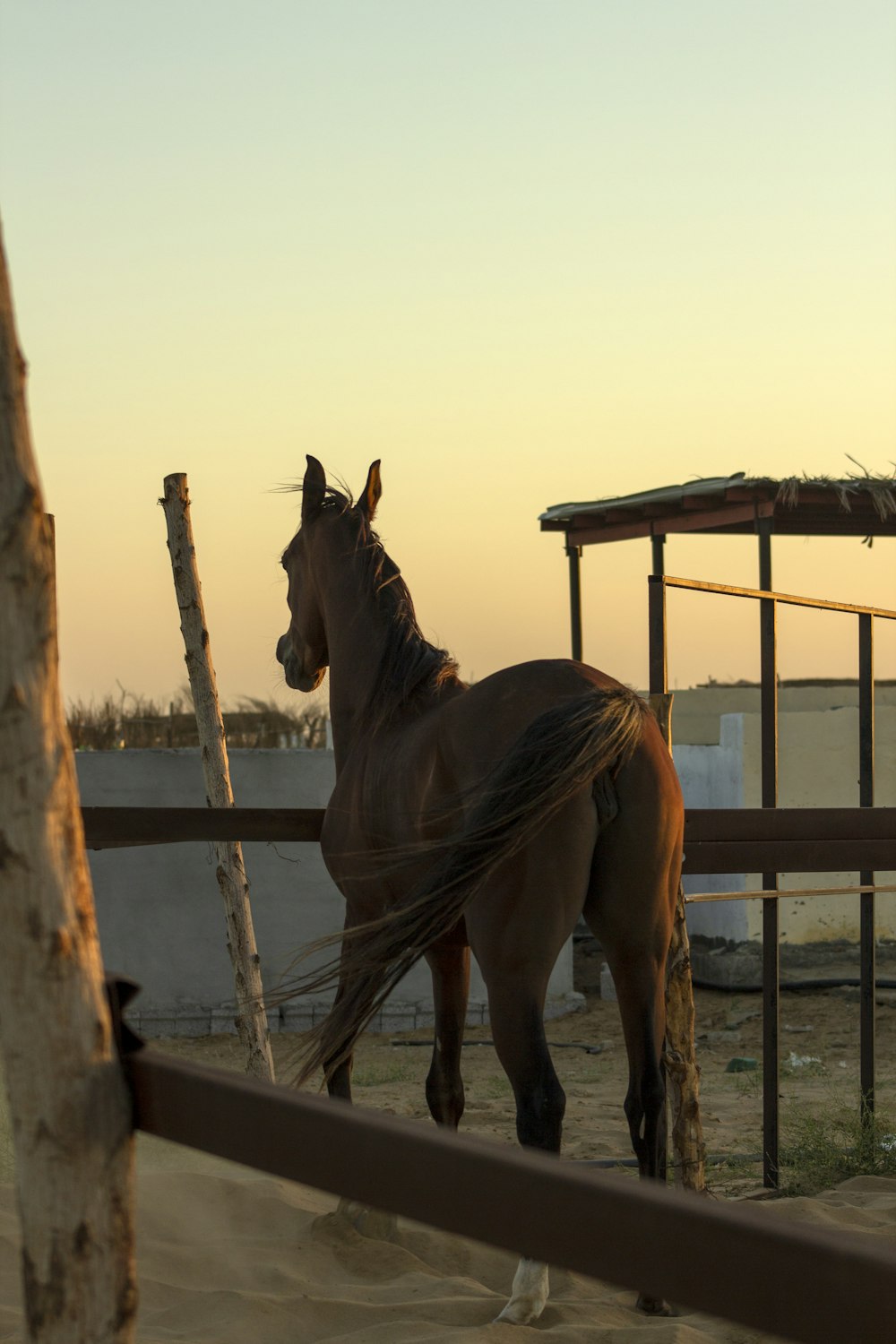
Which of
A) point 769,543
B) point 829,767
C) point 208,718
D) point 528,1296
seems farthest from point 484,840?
point 829,767

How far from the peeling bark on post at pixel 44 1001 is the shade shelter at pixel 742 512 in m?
6.48

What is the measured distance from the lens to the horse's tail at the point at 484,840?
101 inches

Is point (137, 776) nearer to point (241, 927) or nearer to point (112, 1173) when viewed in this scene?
point (241, 927)

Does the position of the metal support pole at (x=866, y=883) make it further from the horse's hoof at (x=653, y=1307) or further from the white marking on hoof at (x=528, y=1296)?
the white marking on hoof at (x=528, y=1296)

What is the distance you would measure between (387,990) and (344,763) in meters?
1.20

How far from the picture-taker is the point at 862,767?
542 cm

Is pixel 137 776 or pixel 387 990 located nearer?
pixel 387 990

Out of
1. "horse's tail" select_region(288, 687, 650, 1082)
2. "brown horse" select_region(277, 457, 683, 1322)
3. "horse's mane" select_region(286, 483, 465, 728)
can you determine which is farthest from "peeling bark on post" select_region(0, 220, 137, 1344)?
"horse's mane" select_region(286, 483, 465, 728)

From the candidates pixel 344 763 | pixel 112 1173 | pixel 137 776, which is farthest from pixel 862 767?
pixel 137 776

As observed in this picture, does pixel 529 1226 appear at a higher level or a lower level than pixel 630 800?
lower

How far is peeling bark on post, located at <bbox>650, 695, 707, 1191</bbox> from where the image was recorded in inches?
164

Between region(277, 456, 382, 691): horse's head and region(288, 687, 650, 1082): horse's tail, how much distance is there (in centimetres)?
138

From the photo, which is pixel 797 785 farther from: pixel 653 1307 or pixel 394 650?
pixel 653 1307

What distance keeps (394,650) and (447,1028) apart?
1.10 meters
